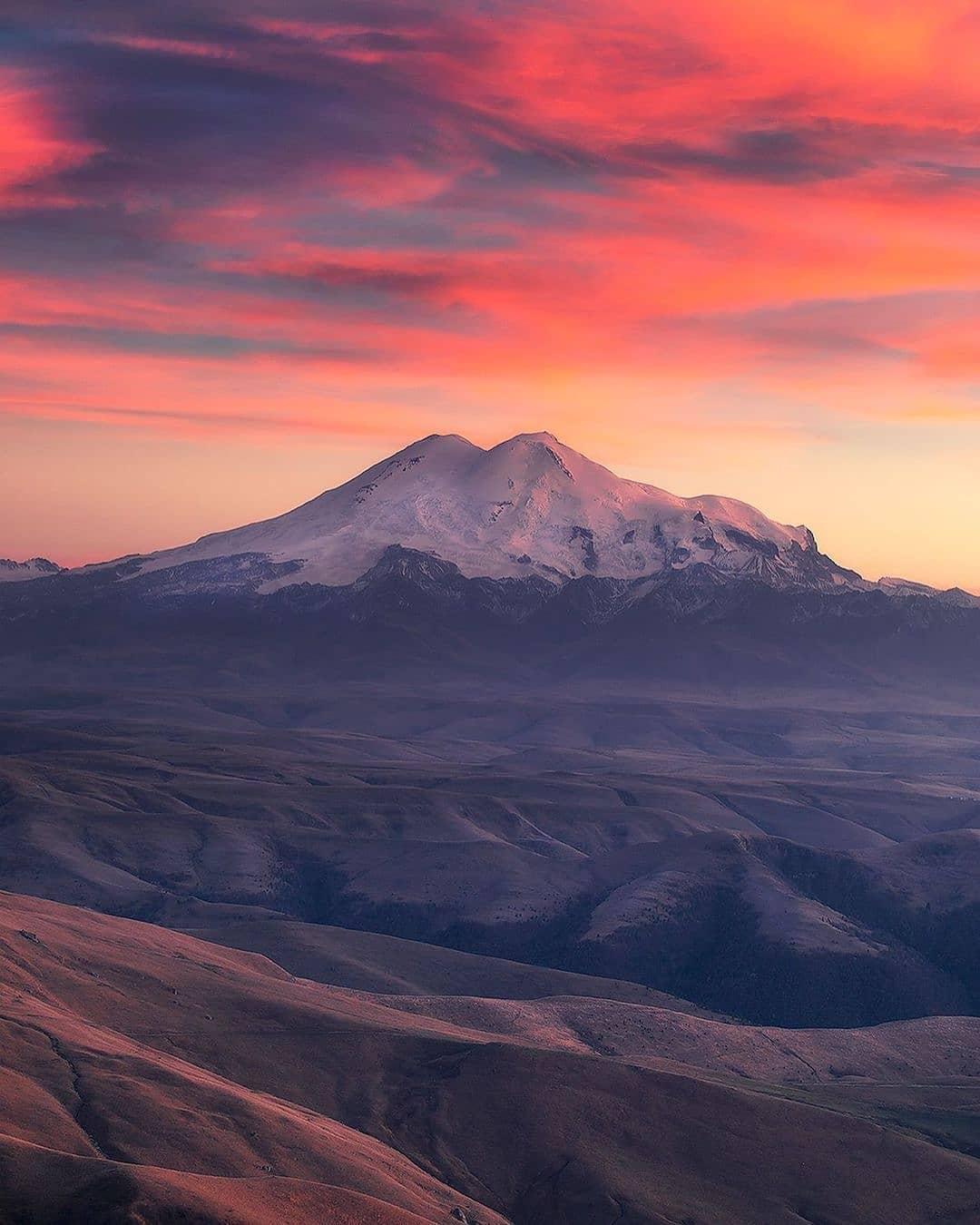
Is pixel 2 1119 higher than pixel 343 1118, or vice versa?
pixel 2 1119

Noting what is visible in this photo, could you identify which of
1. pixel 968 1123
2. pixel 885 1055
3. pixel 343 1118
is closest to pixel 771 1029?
pixel 885 1055

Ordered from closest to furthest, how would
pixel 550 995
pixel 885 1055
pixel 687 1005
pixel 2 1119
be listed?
pixel 2 1119 → pixel 885 1055 → pixel 550 995 → pixel 687 1005

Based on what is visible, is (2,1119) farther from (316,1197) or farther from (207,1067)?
(207,1067)

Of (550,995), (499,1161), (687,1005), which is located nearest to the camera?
(499,1161)

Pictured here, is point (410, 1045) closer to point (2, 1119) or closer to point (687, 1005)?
point (2, 1119)

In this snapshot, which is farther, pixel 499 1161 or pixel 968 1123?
pixel 968 1123

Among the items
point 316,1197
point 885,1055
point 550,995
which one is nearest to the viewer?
point 316,1197

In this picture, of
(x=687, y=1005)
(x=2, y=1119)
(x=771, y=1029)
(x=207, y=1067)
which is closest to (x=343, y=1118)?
(x=207, y=1067)

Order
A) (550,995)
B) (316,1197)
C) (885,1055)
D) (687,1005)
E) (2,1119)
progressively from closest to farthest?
(316,1197) → (2,1119) → (885,1055) → (550,995) → (687,1005)

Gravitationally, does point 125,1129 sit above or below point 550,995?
above
